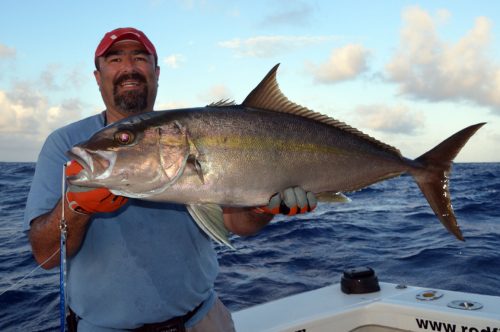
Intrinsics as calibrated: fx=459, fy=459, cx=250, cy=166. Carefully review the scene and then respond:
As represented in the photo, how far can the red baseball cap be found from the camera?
140 inches

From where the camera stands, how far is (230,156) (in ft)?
9.75

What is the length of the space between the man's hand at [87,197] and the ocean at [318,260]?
138 inches

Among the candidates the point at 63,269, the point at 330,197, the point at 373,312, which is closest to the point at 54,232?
the point at 63,269

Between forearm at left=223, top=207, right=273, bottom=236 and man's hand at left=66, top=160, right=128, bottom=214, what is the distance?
123 cm

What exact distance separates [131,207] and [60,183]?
506 mm

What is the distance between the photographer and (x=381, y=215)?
16.7 meters

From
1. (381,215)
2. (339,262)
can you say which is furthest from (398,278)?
(381,215)

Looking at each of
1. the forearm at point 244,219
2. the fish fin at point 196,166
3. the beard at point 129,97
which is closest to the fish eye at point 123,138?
the fish fin at point 196,166

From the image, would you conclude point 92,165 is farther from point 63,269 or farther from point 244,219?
point 244,219

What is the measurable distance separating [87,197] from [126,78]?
4.04ft

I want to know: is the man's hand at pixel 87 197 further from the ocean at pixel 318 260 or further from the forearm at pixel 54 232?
the ocean at pixel 318 260

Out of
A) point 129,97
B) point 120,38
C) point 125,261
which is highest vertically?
point 120,38

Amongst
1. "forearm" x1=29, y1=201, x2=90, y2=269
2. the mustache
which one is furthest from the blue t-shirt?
the mustache

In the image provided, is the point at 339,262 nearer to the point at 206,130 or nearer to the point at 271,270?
the point at 271,270
